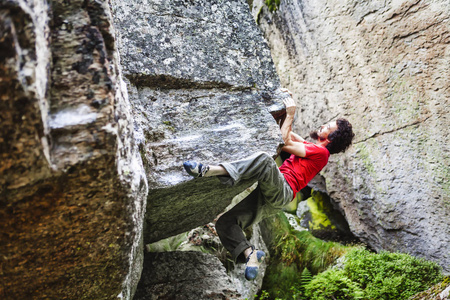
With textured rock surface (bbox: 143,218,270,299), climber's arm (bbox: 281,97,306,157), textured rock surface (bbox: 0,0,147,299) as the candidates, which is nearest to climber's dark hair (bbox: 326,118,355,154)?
climber's arm (bbox: 281,97,306,157)

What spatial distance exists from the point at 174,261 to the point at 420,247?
432 centimetres

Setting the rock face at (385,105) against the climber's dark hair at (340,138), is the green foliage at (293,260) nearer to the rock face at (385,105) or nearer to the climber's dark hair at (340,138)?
the rock face at (385,105)

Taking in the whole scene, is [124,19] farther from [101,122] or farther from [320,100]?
[320,100]

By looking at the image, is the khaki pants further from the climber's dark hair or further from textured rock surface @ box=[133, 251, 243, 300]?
the climber's dark hair

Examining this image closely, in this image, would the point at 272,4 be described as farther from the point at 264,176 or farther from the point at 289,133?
the point at 264,176

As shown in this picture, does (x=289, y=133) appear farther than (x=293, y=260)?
No

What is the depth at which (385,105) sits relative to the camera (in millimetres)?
6668

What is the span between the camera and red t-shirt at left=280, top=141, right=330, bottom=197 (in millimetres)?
4629

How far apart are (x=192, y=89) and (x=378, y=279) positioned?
4317 mm

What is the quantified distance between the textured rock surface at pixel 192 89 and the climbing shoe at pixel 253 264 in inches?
33.5

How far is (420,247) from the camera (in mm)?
6188

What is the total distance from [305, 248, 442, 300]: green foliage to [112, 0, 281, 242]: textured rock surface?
258 cm

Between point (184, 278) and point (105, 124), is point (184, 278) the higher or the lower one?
the lower one

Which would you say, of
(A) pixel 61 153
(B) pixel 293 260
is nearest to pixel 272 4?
(B) pixel 293 260
